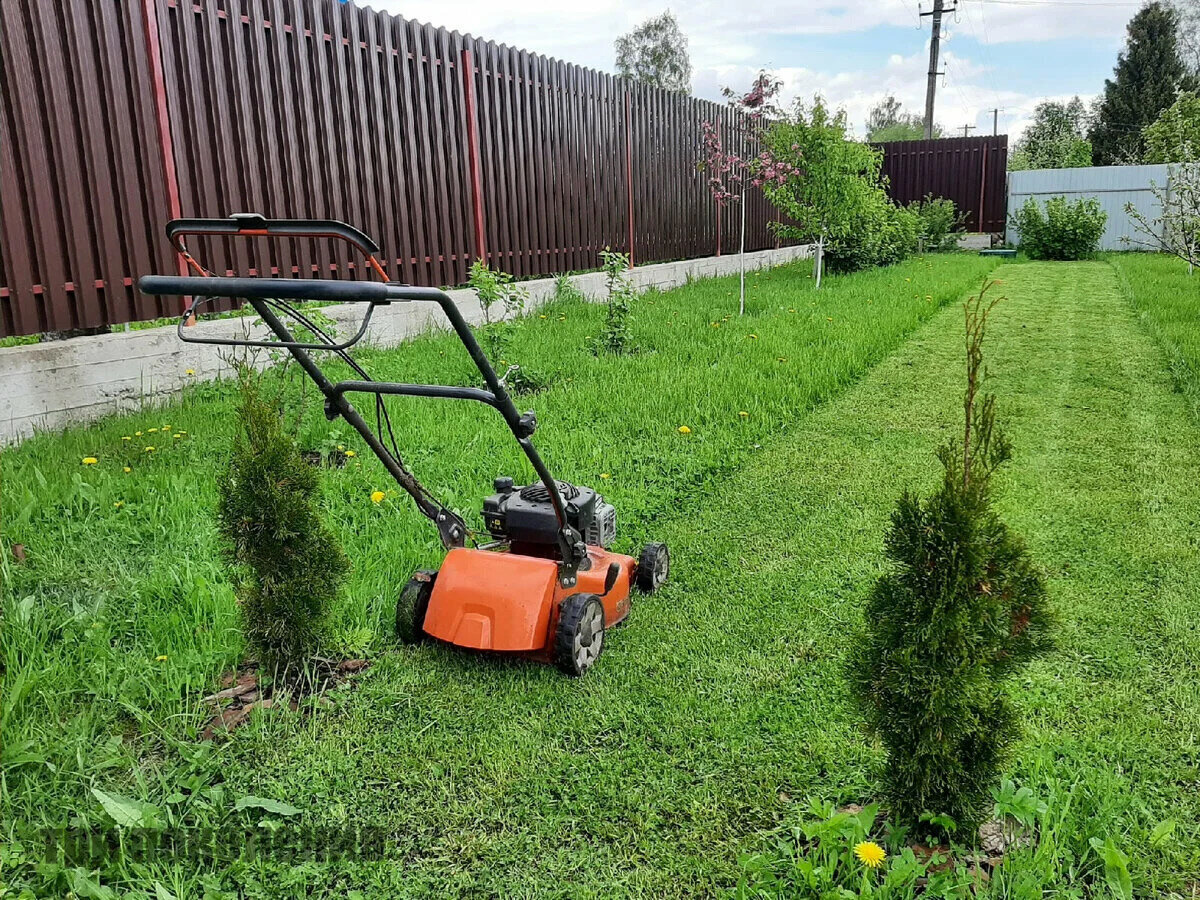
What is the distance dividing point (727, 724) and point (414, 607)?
3.42 feet

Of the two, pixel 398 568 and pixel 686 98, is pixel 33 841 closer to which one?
pixel 398 568

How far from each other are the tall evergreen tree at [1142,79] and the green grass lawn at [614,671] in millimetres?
→ 39154

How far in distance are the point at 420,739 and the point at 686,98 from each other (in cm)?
1302

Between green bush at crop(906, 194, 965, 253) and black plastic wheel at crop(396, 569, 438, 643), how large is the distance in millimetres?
18079

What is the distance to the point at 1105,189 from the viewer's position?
2067cm

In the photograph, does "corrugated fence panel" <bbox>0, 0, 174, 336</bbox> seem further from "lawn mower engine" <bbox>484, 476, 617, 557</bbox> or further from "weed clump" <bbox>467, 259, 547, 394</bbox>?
"lawn mower engine" <bbox>484, 476, 617, 557</bbox>

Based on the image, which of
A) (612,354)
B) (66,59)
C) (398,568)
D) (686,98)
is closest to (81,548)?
(398,568)

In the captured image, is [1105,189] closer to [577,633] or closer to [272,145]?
[272,145]

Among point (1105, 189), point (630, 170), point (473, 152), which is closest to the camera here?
point (473, 152)

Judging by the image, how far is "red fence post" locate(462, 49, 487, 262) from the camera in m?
8.49

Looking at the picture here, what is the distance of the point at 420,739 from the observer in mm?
2426

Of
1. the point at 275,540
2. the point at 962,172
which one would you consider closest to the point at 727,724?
Result: the point at 275,540

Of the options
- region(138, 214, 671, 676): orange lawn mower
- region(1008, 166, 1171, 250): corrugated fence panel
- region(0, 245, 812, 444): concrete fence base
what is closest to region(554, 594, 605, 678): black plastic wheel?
region(138, 214, 671, 676): orange lawn mower

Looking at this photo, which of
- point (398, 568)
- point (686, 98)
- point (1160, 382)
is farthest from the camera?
point (686, 98)
